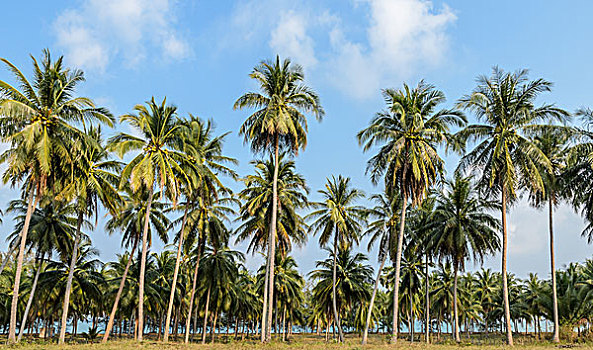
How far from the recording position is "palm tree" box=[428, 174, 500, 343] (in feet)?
120

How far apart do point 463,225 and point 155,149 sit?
950 inches

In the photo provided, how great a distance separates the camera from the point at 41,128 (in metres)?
23.9

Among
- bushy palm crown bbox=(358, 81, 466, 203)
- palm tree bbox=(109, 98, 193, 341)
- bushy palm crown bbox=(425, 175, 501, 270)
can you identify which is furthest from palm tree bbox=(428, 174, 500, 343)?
palm tree bbox=(109, 98, 193, 341)

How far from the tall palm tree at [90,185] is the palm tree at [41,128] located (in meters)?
1.08

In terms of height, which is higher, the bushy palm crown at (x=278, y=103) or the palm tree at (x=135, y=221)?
the bushy palm crown at (x=278, y=103)

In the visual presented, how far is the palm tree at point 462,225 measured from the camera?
120 ft

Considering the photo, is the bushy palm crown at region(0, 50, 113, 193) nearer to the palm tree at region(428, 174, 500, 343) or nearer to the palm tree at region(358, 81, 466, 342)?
the palm tree at region(358, 81, 466, 342)

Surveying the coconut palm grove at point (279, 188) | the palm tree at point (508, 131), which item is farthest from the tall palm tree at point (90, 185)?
the palm tree at point (508, 131)

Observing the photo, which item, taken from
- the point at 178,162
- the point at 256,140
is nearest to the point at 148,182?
the point at 178,162

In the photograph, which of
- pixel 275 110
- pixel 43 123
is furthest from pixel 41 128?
pixel 275 110

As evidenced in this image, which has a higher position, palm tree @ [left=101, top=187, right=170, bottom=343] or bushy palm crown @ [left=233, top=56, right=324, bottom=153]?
bushy palm crown @ [left=233, top=56, right=324, bottom=153]

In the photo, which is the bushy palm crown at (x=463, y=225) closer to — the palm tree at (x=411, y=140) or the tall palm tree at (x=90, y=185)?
the palm tree at (x=411, y=140)

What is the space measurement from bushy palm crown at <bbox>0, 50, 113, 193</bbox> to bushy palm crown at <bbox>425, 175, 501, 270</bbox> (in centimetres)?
2612

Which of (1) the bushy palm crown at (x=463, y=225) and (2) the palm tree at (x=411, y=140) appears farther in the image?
(1) the bushy palm crown at (x=463, y=225)
